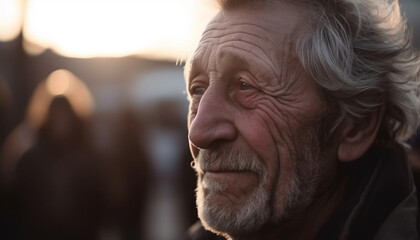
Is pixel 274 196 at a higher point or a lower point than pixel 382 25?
lower

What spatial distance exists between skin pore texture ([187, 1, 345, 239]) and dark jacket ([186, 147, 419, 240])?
0.16 metres

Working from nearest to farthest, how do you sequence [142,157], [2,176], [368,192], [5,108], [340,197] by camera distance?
[368,192] → [340,197] → [2,176] → [5,108] → [142,157]

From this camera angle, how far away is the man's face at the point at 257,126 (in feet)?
9.73

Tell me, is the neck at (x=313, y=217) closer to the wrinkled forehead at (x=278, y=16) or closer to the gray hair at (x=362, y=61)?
the gray hair at (x=362, y=61)

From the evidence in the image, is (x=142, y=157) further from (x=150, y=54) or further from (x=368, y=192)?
(x=150, y=54)

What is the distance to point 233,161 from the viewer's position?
2.97m

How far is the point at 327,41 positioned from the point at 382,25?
35cm

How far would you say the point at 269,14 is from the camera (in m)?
3.06

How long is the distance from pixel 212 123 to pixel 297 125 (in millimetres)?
378

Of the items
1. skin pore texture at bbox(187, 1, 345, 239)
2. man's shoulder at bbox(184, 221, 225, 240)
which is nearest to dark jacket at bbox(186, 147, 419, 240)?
skin pore texture at bbox(187, 1, 345, 239)

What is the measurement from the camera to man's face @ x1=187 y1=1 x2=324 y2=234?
117 inches

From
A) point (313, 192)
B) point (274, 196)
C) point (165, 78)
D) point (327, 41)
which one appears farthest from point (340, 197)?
point (165, 78)

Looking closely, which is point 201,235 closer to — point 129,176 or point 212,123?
point 212,123

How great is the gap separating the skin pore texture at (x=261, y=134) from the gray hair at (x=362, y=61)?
7 centimetres
